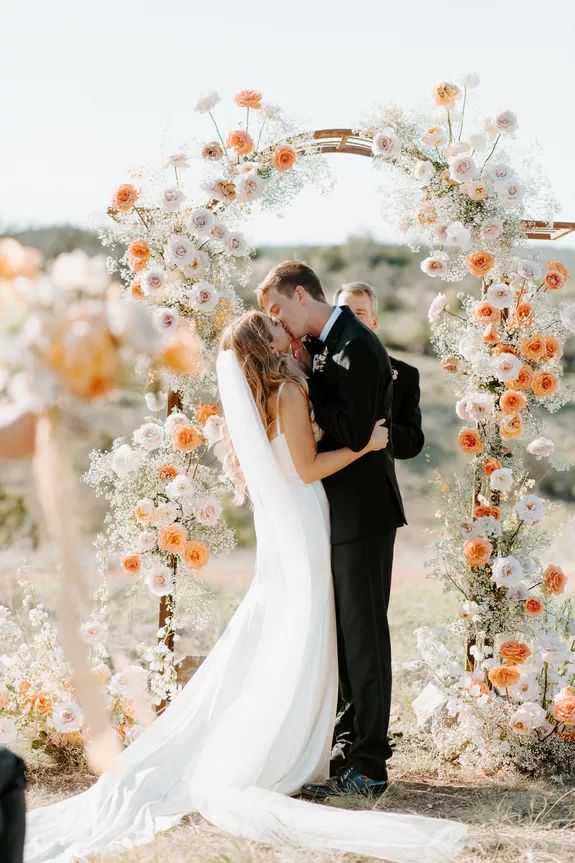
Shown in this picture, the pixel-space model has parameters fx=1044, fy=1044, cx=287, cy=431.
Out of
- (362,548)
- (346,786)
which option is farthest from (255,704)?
(362,548)

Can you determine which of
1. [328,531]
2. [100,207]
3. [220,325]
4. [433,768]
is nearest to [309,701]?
[328,531]

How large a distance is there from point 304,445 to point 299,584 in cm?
62

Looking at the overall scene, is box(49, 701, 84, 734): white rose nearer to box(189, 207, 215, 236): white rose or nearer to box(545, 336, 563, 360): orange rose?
box(189, 207, 215, 236): white rose

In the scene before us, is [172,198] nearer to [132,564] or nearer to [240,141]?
[240,141]

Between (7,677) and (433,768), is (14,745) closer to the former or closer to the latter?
(7,677)

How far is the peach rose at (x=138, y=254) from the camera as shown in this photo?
16.4ft

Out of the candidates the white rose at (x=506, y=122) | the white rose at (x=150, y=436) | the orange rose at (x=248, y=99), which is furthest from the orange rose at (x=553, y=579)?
the orange rose at (x=248, y=99)

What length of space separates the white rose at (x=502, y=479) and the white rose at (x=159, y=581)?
1618 millimetres

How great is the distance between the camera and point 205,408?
16.5 feet

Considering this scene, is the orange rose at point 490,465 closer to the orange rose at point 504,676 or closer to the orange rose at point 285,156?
the orange rose at point 504,676

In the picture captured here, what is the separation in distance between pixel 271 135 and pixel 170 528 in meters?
1.99

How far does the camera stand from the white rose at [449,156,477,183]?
495 centimetres

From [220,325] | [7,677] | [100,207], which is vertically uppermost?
[100,207]

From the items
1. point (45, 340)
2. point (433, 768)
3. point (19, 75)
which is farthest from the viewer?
point (19, 75)
